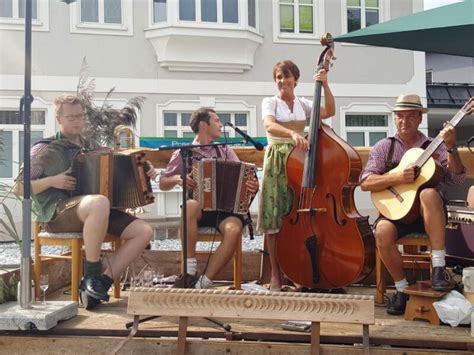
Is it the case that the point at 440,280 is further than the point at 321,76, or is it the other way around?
the point at 321,76

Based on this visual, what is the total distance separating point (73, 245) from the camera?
3268 millimetres

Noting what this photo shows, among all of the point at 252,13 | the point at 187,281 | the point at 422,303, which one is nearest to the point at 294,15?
the point at 252,13

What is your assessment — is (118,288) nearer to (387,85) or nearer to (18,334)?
(18,334)

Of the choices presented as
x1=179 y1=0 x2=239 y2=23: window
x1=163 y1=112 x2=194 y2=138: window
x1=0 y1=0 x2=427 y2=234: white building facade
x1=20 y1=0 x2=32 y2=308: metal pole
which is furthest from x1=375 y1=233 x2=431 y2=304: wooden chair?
x1=179 y1=0 x2=239 y2=23: window

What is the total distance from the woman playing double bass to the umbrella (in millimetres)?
367

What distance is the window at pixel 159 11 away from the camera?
12.1 m

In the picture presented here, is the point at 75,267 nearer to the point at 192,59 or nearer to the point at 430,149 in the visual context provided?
the point at 430,149

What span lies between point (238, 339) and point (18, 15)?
35.1ft

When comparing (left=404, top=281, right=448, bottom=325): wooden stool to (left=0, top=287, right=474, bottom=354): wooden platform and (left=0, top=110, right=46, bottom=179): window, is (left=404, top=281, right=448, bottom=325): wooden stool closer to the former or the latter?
(left=0, top=287, right=474, bottom=354): wooden platform

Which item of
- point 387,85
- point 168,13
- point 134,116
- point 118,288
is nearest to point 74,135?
point 118,288

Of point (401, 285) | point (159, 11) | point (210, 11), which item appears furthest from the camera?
point (210, 11)

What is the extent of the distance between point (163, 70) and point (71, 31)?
1.94 m

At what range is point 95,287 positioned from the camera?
309 centimetres

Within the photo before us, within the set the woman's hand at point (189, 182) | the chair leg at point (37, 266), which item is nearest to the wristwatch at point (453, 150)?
the woman's hand at point (189, 182)
